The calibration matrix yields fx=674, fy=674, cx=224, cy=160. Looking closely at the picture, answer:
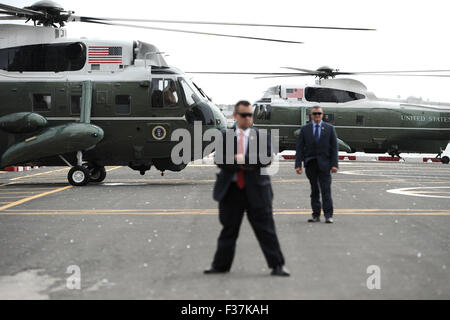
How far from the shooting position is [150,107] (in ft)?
60.7

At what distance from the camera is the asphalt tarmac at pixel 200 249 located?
6.29 metres

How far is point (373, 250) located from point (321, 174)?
276 centimetres

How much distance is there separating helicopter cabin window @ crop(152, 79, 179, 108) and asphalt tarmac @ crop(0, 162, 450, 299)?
12.3ft

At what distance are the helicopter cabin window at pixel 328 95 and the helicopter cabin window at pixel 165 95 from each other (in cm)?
1664

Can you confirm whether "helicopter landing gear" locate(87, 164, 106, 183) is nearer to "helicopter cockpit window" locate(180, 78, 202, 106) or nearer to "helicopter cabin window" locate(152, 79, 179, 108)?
"helicopter cabin window" locate(152, 79, 179, 108)

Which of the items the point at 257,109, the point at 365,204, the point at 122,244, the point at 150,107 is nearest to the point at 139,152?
the point at 150,107

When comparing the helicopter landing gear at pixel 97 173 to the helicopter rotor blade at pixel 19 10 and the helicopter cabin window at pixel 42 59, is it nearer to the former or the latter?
the helicopter cabin window at pixel 42 59

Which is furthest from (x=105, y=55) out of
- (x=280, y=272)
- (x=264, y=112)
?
(x=264, y=112)

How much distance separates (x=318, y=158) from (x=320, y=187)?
470 mm

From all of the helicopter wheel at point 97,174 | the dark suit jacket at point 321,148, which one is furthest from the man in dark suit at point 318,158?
the helicopter wheel at point 97,174

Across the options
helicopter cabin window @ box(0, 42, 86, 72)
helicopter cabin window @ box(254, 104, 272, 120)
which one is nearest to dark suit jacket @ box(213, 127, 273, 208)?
helicopter cabin window @ box(0, 42, 86, 72)

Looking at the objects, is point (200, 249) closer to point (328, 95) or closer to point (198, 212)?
point (198, 212)

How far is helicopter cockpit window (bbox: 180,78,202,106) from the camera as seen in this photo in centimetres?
1847

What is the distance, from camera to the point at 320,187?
10.9 m
